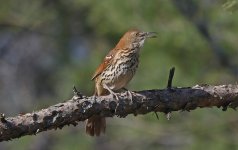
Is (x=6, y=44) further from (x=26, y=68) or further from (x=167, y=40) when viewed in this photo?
(x=167, y=40)

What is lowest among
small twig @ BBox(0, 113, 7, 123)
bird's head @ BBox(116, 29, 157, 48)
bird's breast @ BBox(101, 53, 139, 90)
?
small twig @ BBox(0, 113, 7, 123)

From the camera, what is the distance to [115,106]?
200 inches

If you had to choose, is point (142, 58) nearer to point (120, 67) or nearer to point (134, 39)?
point (134, 39)

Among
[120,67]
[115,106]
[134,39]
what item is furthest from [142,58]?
[115,106]

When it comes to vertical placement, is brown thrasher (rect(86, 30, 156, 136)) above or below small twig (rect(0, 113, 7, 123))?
above

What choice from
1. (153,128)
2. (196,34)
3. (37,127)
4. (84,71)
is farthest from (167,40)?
(37,127)

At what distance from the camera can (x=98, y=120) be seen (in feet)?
19.6

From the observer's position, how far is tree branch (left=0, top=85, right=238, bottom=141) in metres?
4.66

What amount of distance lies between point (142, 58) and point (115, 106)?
6.49m

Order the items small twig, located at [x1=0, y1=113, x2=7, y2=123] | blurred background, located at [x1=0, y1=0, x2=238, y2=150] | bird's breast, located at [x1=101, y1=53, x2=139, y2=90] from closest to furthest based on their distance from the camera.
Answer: small twig, located at [x1=0, y1=113, x2=7, y2=123] < bird's breast, located at [x1=101, y1=53, x2=139, y2=90] < blurred background, located at [x1=0, y1=0, x2=238, y2=150]

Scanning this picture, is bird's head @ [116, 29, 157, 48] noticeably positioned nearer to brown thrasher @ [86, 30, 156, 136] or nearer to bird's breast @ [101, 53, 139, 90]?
brown thrasher @ [86, 30, 156, 136]

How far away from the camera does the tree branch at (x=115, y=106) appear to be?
183 inches

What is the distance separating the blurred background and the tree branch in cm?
358

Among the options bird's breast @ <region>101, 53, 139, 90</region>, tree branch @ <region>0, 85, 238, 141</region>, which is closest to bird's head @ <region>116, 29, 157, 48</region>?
bird's breast @ <region>101, 53, 139, 90</region>
